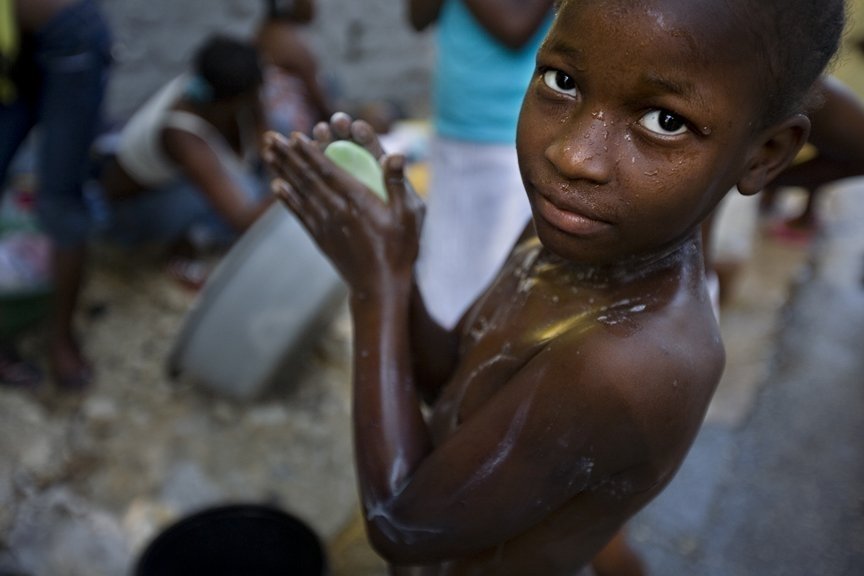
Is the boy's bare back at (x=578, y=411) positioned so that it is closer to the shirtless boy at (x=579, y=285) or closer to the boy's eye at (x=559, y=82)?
Answer: the shirtless boy at (x=579, y=285)

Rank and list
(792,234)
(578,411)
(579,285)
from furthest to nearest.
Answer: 1. (792,234)
2. (579,285)
3. (578,411)

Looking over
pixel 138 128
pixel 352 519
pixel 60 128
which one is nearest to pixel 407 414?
pixel 352 519

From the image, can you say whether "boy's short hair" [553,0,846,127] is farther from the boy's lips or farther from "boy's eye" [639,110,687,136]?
the boy's lips

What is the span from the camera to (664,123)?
0.87 metres

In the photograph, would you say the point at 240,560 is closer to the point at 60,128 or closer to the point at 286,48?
the point at 60,128

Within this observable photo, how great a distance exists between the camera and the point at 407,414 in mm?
1180

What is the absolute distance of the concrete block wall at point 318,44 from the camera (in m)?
3.91

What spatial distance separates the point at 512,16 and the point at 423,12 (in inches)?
13.8

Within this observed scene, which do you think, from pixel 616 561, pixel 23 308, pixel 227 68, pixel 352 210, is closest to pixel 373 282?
pixel 352 210

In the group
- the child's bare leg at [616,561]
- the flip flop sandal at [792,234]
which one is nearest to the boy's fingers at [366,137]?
the child's bare leg at [616,561]

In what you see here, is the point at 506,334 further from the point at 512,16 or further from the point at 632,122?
the point at 512,16

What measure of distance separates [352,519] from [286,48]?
2.43 meters

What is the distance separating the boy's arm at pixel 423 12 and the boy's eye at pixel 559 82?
59.0 inches

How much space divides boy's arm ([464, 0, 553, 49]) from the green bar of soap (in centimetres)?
104
